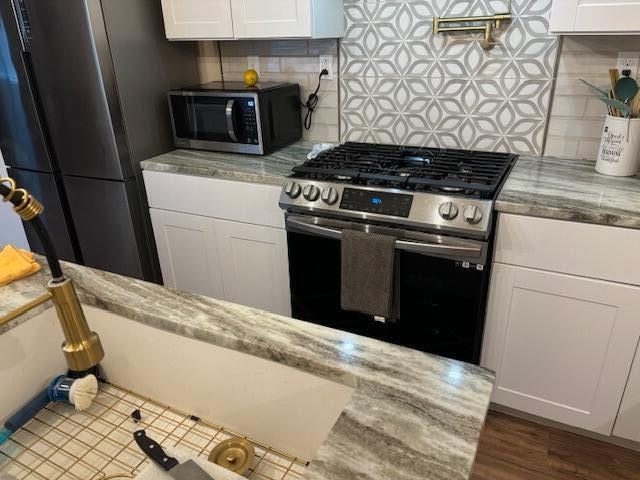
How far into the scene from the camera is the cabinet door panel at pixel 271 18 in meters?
2.06

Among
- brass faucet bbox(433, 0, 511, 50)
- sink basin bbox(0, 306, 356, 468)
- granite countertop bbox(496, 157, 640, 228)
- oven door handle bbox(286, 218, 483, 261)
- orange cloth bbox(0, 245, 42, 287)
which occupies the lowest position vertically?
oven door handle bbox(286, 218, 483, 261)

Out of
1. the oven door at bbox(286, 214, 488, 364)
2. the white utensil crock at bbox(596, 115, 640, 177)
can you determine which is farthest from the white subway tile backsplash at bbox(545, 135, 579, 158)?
the oven door at bbox(286, 214, 488, 364)

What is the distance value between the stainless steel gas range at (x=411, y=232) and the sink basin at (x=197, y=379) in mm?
949

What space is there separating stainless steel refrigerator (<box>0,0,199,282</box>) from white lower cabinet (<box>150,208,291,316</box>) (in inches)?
5.8

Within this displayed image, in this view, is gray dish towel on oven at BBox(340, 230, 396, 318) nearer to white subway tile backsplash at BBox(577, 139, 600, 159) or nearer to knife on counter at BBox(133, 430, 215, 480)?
white subway tile backsplash at BBox(577, 139, 600, 159)

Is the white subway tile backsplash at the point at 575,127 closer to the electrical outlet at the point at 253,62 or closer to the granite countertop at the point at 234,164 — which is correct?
the granite countertop at the point at 234,164

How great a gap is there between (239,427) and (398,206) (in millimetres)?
1015

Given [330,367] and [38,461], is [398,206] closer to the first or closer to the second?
[330,367]

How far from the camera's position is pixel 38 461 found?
2.89 feet

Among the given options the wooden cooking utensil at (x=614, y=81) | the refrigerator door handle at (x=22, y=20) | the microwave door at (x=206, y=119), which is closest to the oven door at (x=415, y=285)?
the microwave door at (x=206, y=119)

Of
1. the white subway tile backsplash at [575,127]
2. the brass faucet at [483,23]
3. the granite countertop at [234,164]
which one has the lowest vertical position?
the granite countertop at [234,164]

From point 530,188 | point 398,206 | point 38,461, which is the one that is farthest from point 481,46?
point 38,461

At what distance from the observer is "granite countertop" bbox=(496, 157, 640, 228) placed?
1539mm

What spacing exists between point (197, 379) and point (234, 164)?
1384 mm
